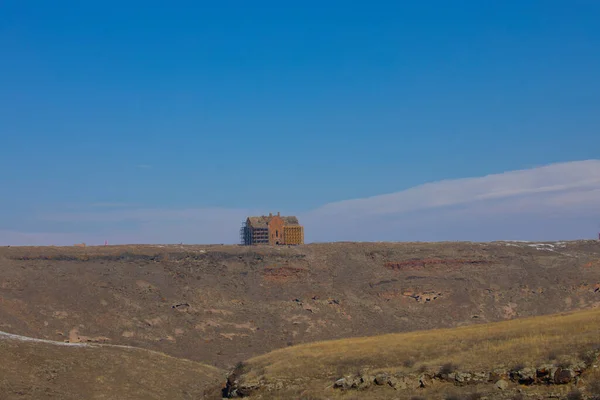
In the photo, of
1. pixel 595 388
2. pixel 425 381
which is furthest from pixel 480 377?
pixel 595 388

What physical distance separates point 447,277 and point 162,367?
56471 mm

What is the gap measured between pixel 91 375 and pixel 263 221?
Answer: 8438cm

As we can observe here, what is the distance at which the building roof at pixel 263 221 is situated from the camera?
400 ft


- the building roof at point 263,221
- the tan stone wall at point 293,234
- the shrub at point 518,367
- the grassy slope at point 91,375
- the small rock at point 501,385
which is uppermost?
the building roof at point 263,221

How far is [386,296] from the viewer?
8769 cm

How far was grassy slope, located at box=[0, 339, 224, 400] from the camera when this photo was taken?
35.9m

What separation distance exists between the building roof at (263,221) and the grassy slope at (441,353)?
7899 centimetres

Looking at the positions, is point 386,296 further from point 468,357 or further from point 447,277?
point 468,357

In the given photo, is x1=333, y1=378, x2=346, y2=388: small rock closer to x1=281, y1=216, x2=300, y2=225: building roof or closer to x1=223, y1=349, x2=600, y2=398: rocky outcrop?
x1=223, y1=349, x2=600, y2=398: rocky outcrop

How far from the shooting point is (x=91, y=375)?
39406 millimetres

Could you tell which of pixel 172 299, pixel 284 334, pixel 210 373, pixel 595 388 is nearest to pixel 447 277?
pixel 284 334

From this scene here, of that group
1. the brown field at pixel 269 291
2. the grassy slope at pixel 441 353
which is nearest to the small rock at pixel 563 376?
the grassy slope at pixel 441 353

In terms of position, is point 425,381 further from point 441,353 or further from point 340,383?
point 340,383

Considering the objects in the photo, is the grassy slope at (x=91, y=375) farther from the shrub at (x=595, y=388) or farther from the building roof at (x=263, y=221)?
the building roof at (x=263, y=221)
